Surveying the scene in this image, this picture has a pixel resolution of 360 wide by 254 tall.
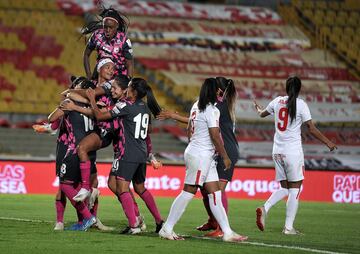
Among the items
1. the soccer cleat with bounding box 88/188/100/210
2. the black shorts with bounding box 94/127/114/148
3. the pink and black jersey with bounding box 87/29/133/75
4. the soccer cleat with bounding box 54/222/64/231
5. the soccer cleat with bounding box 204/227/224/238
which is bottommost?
the soccer cleat with bounding box 54/222/64/231

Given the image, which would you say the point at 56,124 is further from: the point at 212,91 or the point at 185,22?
the point at 185,22

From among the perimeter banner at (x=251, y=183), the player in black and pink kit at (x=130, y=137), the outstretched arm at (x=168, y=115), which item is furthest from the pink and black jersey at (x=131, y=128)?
the perimeter banner at (x=251, y=183)

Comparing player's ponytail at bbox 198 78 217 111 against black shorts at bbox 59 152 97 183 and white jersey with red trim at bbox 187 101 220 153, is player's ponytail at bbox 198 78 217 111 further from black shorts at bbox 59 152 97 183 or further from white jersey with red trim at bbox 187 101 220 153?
black shorts at bbox 59 152 97 183

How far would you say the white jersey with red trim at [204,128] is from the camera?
11.9 meters

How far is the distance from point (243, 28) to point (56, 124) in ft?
87.8

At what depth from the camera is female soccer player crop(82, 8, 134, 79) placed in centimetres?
1417

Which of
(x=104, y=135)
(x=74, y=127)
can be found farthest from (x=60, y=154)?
(x=104, y=135)

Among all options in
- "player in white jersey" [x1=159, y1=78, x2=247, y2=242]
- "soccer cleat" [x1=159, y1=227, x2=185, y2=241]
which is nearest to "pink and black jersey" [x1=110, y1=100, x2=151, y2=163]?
"player in white jersey" [x1=159, y1=78, x2=247, y2=242]

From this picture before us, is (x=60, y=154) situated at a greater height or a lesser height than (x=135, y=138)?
lesser

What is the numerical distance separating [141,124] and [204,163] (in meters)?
1.11

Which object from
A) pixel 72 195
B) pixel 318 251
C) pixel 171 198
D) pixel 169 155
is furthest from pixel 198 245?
pixel 169 155

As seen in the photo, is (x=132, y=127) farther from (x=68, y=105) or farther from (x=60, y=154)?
(x=60, y=154)

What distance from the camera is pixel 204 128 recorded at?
1200 cm

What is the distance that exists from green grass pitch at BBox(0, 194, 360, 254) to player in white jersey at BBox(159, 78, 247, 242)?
0.77 ft
